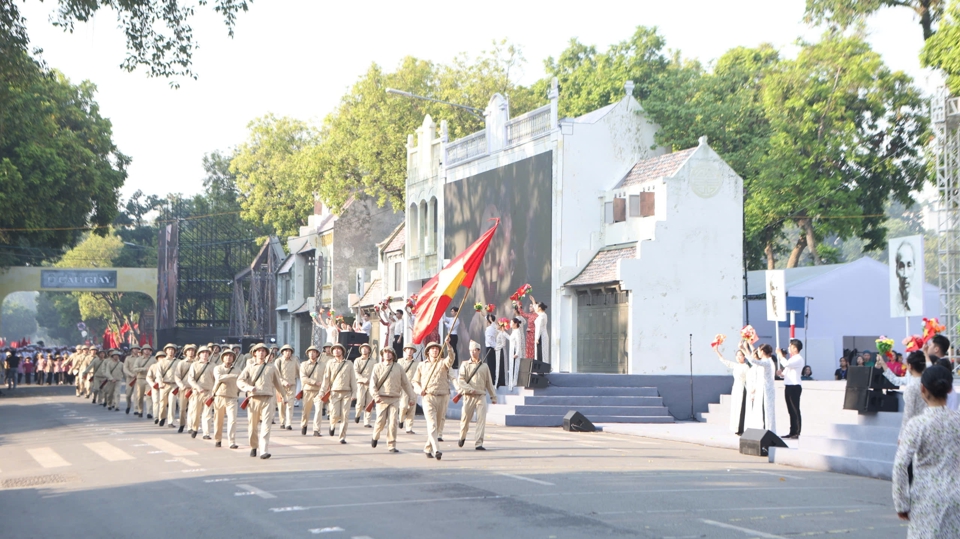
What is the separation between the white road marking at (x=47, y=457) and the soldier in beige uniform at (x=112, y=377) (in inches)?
572

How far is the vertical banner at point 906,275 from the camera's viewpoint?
2603 cm

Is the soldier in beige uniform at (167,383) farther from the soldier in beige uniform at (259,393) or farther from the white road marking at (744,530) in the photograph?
the white road marking at (744,530)

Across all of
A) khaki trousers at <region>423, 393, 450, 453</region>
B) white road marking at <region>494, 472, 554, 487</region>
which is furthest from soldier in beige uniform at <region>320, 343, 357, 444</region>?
white road marking at <region>494, 472, 554, 487</region>

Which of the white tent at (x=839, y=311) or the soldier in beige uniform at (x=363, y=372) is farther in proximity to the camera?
the white tent at (x=839, y=311)

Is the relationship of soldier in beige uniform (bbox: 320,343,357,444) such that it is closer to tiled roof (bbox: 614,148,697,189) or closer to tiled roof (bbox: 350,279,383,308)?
tiled roof (bbox: 614,148,697,189)

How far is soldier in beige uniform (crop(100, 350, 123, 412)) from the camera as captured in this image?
34.1 meters

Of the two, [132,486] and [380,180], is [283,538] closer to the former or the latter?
[132,486]

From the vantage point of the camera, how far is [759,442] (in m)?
18.5

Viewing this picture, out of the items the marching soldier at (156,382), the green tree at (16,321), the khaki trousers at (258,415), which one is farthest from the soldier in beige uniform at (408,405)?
the green tree at (16,321)

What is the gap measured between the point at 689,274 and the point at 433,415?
14632 mm

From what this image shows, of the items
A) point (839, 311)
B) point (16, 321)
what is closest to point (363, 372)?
point (839, 311)

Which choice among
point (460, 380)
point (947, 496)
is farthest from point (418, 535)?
point (460, 380)

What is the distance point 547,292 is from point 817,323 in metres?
9.91

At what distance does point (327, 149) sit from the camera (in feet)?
158
